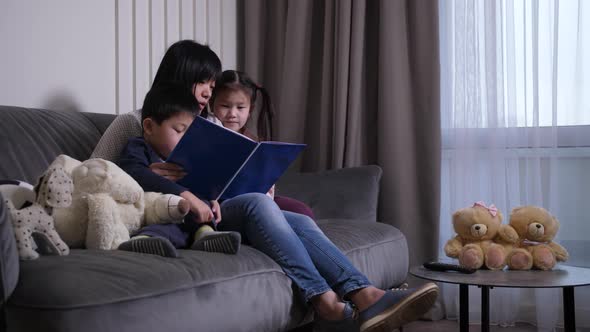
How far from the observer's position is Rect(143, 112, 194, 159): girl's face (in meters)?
1.88

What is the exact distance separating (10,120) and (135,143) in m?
0.32

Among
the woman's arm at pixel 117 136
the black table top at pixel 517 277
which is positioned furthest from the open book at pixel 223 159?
the black table top at pixel 517 277

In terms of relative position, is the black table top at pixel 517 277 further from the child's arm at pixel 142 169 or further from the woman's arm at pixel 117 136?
the woman's arm at pixel 117 136

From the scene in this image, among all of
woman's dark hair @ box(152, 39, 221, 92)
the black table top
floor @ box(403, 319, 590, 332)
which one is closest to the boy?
woman's dark hair @ box(152, 39, 221, 92)

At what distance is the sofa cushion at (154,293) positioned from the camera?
1096 mm

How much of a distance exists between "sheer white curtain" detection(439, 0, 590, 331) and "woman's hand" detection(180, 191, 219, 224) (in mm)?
1607

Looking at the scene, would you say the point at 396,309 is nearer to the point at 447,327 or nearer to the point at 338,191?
the point at 338,191

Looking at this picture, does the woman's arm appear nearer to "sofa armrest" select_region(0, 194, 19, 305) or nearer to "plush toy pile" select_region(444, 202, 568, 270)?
"sofa armrest" select_region(0, 194, 19, 305)

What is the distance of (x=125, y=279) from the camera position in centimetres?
120

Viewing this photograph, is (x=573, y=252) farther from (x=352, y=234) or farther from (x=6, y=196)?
(x=6, y=196)

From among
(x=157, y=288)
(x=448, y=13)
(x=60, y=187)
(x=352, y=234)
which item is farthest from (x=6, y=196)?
(x=448, y=13)

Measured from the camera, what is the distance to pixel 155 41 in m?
2.71

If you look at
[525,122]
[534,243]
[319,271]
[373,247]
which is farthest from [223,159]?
[525,122]

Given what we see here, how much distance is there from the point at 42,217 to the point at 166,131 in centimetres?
64
